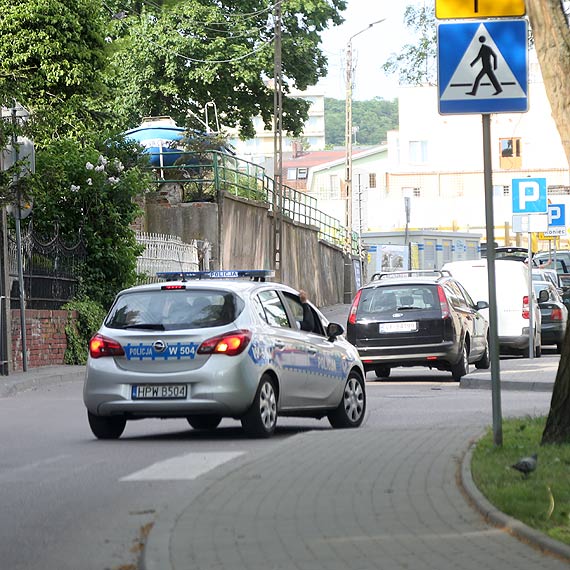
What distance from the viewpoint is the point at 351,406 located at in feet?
52.1

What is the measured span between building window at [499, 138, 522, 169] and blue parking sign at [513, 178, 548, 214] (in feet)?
222

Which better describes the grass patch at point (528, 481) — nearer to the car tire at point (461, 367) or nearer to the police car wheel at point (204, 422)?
the police car wheel at point (204, 422)

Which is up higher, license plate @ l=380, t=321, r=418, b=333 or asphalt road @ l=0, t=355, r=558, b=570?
license plate @ l=380, t=321, r=418, b=333

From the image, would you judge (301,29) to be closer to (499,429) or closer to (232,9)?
(232,9)

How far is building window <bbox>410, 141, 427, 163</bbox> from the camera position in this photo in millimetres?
94938

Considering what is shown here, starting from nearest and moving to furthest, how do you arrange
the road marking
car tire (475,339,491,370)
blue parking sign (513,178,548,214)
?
the road marking → blue parking sign (513,178,548,214) → car tire (475,339,491,370)

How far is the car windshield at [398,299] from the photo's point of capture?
2392 centimetres

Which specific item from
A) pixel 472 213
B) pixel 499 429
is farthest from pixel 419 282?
pixel 472 213

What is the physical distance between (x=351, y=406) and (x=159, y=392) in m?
2.87

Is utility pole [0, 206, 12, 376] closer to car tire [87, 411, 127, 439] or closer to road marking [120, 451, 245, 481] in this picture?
car tire [87, 411, 127, 439]

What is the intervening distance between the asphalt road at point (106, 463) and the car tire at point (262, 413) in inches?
6.8

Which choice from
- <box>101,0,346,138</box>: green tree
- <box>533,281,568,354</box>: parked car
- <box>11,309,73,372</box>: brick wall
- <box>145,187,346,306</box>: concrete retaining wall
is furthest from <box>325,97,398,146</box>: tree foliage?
<box>11,309,73,372</box>: brick wall

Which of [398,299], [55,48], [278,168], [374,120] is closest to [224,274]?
[398,299]

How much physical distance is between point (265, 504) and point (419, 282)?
15553mm
